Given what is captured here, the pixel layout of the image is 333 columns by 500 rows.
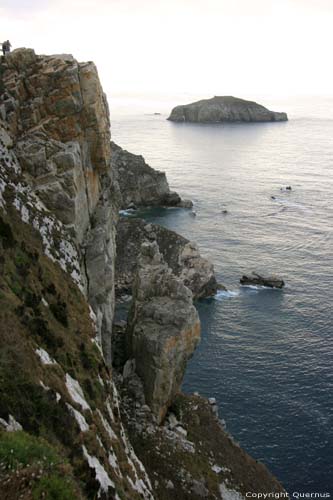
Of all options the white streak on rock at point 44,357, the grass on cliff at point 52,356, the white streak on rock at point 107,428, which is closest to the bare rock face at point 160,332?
the grass on cliff at point 52,356

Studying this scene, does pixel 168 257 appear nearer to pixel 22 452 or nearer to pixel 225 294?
pixel 225 294

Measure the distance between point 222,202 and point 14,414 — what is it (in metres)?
133

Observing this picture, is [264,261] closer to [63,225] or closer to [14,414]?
[63,225]

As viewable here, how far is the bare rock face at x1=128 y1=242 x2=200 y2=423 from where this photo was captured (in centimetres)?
4403

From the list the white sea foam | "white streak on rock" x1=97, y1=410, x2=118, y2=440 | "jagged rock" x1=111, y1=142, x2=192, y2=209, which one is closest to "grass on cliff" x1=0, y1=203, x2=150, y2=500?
"white streak on rock" x1=97, y1=410, x2=118, y2=440

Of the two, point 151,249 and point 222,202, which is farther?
point 222,202

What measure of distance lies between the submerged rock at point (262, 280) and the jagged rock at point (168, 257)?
263 inches

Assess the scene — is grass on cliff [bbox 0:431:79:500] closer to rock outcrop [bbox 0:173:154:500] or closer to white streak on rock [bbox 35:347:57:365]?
rock outcrop [bbox 0:173:154:500]

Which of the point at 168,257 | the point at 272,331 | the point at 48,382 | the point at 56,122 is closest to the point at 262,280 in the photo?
the point at 272,331

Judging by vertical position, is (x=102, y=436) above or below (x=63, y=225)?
below

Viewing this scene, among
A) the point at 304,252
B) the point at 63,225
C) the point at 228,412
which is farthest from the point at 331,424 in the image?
the point at 304,252

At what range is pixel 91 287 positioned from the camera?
1695 inches

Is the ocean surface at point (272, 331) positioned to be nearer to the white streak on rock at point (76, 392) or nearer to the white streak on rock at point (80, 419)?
the white streak on rock at point (76, 392)

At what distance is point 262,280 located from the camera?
8962cm
